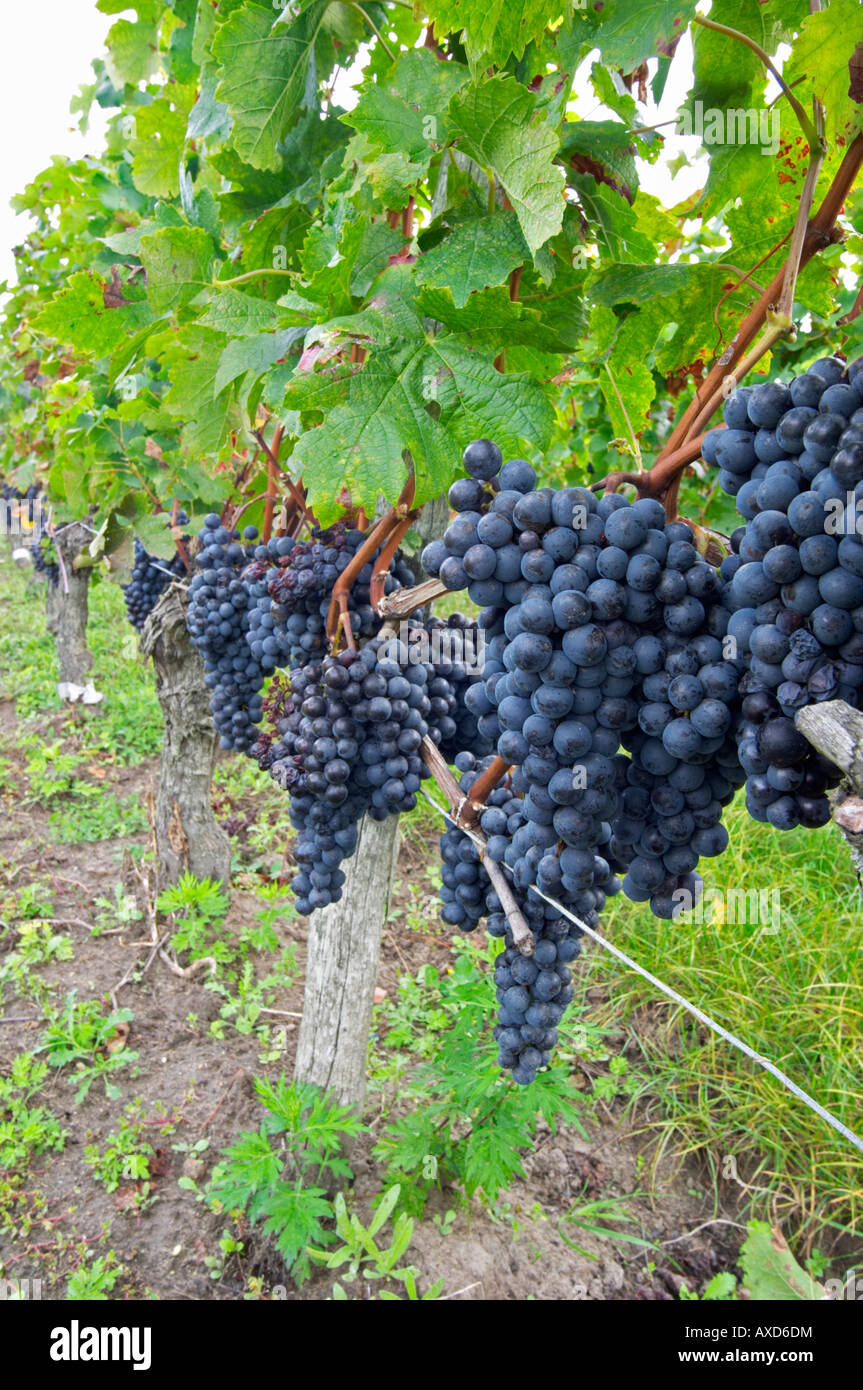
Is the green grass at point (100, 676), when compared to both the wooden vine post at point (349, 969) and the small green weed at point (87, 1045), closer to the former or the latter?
the small green weed at point (87, 1045)

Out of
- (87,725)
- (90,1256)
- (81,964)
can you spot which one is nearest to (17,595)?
(87,725)

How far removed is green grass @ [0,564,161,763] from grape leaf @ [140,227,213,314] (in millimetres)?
4047

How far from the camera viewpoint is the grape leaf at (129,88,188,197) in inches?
78.2

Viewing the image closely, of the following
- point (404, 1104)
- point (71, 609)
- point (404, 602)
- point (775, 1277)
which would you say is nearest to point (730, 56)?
point (404, 602)

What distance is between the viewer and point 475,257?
1255 millimetres

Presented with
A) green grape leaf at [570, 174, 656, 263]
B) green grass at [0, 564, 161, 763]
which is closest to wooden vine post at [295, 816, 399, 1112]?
green grape leaf at [570, 174, 656, 263]

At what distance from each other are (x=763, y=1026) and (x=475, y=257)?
3361 mm

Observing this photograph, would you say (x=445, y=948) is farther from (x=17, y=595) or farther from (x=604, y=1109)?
(x=17, y=595)

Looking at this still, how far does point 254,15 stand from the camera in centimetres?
151

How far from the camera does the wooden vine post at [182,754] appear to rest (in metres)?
3.76

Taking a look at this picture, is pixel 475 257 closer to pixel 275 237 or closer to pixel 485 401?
pixel 485 401

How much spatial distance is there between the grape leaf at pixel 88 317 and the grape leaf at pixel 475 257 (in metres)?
1.03

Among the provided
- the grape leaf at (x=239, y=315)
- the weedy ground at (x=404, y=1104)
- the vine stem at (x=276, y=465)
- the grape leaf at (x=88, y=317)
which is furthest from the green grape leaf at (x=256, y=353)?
the weedy ground at (x=404, y=1104)
